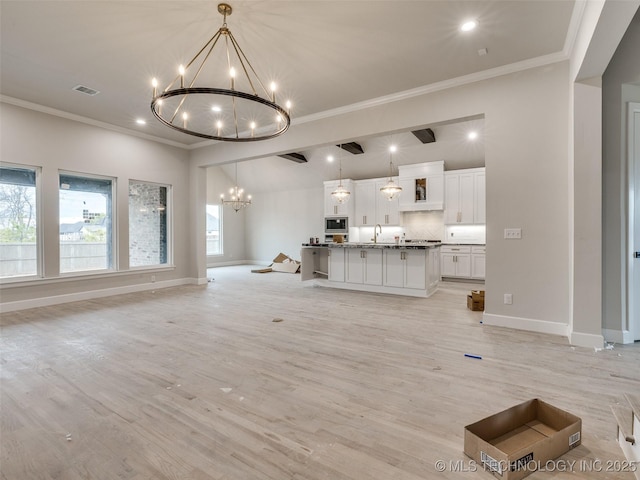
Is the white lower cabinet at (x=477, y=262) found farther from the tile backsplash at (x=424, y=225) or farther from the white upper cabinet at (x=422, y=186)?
the white upper cabinet at (x=422, y=186)

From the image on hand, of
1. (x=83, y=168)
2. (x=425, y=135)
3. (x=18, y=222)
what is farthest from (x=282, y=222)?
(x=18, y=222)

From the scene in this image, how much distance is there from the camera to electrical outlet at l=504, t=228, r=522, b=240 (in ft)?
12.6

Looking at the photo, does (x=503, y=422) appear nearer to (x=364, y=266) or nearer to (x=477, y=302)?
(x=477, y=302)

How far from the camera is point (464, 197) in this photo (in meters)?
7.76

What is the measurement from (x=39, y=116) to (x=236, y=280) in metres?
4.86

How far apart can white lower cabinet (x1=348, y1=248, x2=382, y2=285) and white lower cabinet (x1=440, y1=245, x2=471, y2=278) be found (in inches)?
104

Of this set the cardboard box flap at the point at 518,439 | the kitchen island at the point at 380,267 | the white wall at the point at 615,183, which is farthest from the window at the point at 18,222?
the white wall at the point at 615,183

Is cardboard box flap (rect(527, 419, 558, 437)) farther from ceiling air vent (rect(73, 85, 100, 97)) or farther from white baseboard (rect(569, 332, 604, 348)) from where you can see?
ceiling air vent (rect(73, 85, 100, 97))

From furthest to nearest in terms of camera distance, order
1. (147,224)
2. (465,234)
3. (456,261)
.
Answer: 1. (465,234)
2. (456,261)
3. (147,224)

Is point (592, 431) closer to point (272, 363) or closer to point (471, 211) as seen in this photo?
point (272, 363)

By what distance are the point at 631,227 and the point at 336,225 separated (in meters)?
7.11

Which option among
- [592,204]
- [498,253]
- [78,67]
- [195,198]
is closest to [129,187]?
[195,198]

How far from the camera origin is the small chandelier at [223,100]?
290cm

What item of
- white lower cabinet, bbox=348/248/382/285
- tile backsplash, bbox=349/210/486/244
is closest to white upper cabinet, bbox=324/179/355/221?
tile backsplash, bbox=349/210/486/244
